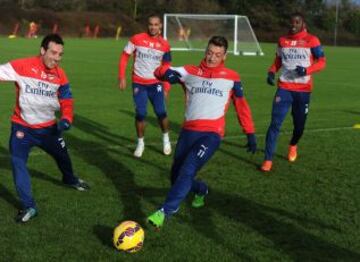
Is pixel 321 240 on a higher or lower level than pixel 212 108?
lower

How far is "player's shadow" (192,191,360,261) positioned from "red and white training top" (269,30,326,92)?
8.58ft

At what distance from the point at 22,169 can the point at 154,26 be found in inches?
160

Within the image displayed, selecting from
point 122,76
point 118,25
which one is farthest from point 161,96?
point 118,25

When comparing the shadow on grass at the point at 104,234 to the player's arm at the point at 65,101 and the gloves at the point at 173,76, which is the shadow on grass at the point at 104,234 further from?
the gloves at the point at 173,76

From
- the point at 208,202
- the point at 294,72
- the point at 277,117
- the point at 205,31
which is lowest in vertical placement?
the point at 205,31

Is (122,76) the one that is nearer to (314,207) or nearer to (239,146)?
(239,146)

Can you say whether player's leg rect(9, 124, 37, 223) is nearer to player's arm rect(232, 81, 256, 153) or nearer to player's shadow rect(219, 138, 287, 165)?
player's arm rect(232, 81, 256, 153)

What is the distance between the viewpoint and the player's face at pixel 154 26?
31.9 ft

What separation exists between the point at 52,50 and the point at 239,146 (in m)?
5.31

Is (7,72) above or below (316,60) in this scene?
above

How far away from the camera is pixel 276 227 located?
6.42m

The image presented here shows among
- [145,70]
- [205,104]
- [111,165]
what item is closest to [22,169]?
[205,104]

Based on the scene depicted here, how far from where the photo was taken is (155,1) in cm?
8575

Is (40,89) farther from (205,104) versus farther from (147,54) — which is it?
(147,54)
